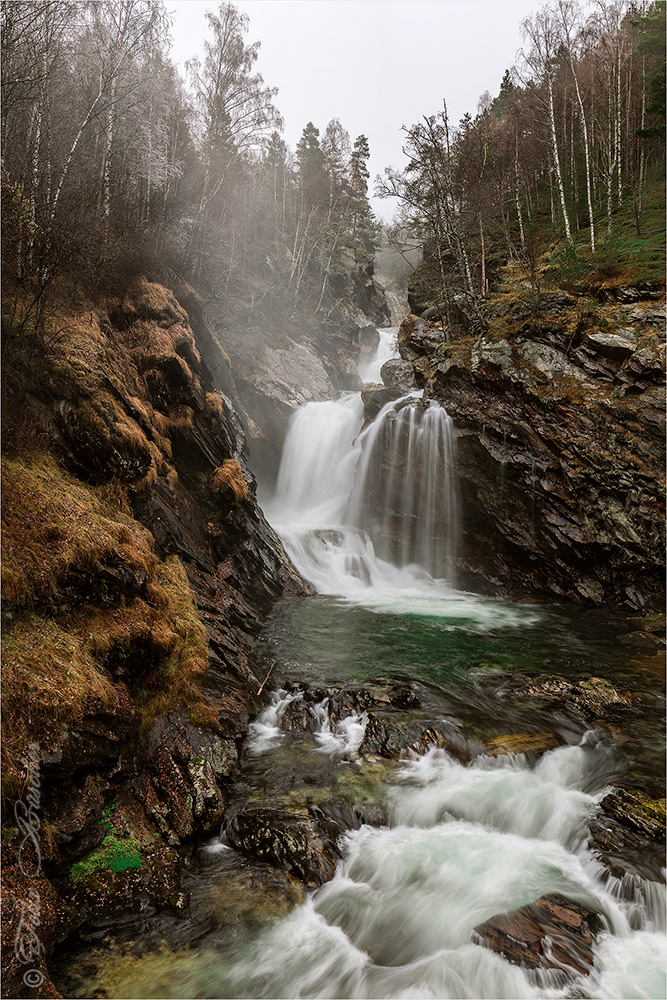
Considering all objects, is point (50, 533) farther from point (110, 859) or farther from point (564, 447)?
point (564, 447)

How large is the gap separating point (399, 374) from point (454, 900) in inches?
693

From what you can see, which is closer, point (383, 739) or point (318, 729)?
point (383, 739)

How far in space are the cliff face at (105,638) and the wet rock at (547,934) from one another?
8.12ft

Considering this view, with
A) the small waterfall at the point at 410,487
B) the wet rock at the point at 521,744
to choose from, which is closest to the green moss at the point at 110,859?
the wet rock at the point at 521,744

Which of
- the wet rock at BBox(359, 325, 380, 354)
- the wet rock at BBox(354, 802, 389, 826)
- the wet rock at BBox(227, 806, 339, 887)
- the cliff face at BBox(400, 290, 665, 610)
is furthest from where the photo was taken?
the wet rock at BBox(359, 325, 380, 354)

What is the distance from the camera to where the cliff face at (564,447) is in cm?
1075

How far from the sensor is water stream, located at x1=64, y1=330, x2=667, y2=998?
3.27 metres

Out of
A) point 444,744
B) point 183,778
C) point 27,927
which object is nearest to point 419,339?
point 444,744

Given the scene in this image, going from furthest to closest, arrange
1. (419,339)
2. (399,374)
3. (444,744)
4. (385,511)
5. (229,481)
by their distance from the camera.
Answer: (399,374), (419,339), (385,511), (229,481), (444,744)

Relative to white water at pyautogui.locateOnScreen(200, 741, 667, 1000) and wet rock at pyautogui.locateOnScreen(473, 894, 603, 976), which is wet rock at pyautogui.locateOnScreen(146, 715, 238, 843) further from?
wet rock at pyautogui.locateOnScreen(473, 894, 603, 976)

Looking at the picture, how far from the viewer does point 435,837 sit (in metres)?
4.59

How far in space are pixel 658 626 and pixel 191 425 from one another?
1085cm

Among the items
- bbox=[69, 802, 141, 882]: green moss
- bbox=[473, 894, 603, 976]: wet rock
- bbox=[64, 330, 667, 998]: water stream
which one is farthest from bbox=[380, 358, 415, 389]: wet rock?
bbox=[69, 802, 141, 882]: green moss

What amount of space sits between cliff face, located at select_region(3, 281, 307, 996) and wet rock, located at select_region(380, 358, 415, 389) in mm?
11705
